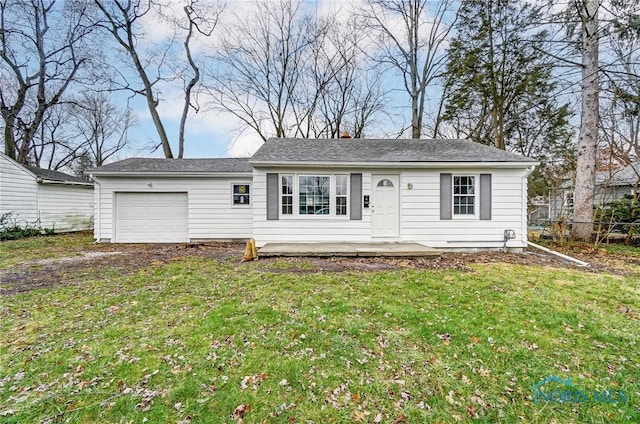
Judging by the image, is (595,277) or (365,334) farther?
(595,277)

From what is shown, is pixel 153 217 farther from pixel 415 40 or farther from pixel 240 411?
pixel 415 40

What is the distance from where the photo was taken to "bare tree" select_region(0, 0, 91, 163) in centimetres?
1571

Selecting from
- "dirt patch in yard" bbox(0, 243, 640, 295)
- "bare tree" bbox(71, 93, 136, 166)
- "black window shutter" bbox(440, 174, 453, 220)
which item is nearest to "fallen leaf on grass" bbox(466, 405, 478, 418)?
"dirt patch in yard" bbox(0, 243, 640, 295)

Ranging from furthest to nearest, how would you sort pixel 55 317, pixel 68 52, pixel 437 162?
pixel 68 52, pixel 437 162, pixel 55 317

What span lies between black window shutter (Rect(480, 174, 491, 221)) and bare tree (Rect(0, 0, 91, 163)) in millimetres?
22143

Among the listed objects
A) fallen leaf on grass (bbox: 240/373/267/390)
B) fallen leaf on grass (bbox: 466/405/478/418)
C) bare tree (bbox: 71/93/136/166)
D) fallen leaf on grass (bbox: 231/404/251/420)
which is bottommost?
fallen leaf on grass (bbox: 466/405/478/418)

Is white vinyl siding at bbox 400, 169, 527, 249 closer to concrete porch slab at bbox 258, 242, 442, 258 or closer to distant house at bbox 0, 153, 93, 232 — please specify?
concrete porch slab at bbox 258, 242, 442, 258

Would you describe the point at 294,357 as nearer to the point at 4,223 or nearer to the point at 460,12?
the point at 4,223

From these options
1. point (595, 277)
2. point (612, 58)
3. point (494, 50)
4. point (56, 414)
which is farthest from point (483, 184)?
point (494, 50)

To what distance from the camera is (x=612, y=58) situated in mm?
10250

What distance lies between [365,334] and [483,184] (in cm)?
690

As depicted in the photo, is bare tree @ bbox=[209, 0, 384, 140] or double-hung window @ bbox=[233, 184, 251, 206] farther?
bare tree @ bbox=[209, 0, 384, 140]

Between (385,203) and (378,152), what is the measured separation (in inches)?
69.5

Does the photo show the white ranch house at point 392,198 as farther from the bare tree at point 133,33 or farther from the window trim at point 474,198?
the bare tree at point 133,33
